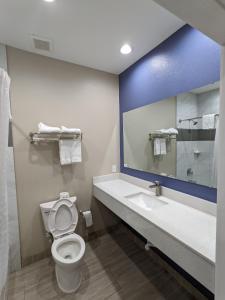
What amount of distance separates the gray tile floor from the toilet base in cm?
5

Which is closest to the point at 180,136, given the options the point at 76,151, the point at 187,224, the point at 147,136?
the point at 147,136

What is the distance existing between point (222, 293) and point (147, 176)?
1346mm

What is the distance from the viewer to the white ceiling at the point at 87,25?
1275 millimetres

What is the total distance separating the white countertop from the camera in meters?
0.97

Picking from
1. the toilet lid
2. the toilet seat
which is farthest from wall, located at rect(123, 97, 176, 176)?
the toilet seat

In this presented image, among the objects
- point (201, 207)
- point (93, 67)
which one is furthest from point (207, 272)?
point (93, 67)

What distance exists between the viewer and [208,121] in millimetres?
1388

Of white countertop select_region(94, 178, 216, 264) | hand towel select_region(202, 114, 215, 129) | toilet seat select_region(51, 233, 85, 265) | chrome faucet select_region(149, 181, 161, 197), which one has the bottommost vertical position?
toilet seat select_region(51, 233, 85, 265)

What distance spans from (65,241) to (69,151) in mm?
1042

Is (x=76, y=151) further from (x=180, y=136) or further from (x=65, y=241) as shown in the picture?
(x=180, y=136)

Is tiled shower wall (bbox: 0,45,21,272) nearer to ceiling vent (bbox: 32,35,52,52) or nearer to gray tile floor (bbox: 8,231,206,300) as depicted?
gray tile floor (bbox: 8,231,206,300)

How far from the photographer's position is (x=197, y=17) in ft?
1.86

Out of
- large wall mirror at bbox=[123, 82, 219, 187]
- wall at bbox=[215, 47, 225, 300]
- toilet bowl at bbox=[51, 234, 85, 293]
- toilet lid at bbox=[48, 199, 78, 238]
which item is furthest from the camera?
toilet lid at bbox=[48, 199, 78, 238]

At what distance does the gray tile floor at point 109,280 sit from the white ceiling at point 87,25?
254 cm
